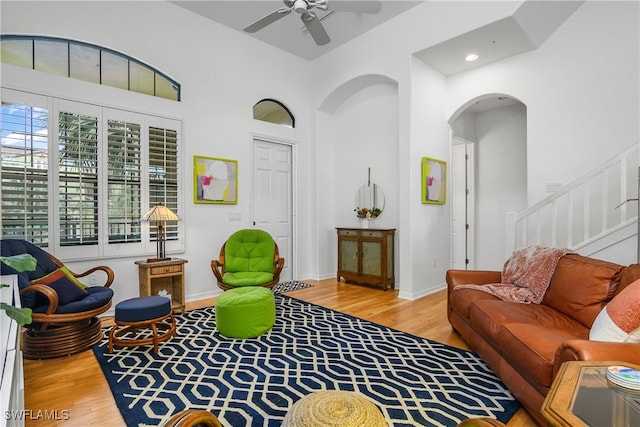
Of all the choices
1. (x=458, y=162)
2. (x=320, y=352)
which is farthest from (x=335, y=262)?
(x=320, y=352)

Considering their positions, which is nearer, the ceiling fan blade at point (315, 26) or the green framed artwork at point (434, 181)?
the ceiling fan blade at point (315, 26)

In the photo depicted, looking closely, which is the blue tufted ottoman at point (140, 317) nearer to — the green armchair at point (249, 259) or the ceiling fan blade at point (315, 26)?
the green armchair at point (249, 259)

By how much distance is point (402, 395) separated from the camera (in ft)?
7.07

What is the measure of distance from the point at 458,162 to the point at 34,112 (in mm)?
6099

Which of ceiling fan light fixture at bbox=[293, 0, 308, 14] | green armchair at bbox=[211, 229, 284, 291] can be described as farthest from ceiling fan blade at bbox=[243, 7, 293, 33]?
green armchair at bbox=[211, 229, 284, 291]

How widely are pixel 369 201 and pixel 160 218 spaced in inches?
126

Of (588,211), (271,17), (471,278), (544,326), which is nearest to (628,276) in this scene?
(544,326)


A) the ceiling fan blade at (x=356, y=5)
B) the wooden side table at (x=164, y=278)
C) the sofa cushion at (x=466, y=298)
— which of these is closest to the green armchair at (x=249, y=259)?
the wooden side table at (x=164, y=278)

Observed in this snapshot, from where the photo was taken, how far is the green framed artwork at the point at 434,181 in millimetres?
4746

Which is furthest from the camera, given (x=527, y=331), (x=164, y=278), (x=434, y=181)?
(x=434, y=181)

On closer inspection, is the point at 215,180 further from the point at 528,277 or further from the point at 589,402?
the point at 589,402

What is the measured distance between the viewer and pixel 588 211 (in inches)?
135

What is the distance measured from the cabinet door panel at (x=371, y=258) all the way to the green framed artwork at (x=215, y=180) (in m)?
2.08

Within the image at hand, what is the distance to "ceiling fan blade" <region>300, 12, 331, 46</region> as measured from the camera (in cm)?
335
